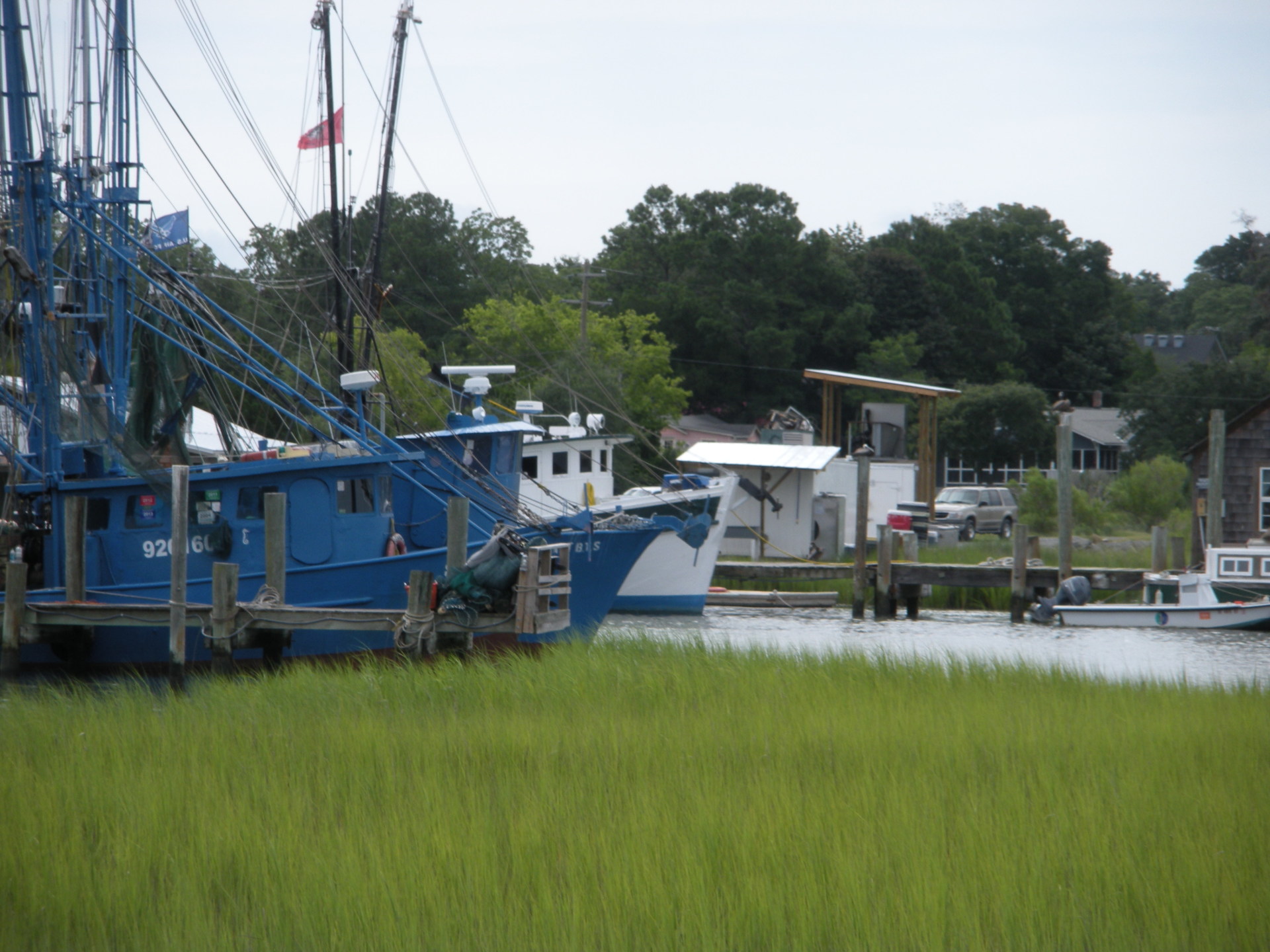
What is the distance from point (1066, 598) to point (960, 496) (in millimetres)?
18030

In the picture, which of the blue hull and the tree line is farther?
the tree line

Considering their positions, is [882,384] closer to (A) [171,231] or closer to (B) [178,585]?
Result: (A) [171,231]

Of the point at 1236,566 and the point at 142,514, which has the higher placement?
the point at 142,514

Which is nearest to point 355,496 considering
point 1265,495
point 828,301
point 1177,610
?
point 1177,610

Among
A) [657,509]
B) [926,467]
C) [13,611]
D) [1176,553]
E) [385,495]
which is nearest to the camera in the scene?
[13,611]

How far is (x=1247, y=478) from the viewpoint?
2881cm

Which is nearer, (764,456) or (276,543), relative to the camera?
(276,543)

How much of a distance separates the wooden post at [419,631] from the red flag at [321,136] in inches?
551

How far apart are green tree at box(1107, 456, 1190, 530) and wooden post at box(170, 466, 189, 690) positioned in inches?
1272

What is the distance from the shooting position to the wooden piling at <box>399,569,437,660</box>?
1380 cm

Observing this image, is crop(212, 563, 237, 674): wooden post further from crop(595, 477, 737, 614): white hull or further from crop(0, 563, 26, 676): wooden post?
crop(595, 477, 737, 614): white hull

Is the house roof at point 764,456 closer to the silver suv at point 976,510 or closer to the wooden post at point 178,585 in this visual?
the silver suv at point 976,510

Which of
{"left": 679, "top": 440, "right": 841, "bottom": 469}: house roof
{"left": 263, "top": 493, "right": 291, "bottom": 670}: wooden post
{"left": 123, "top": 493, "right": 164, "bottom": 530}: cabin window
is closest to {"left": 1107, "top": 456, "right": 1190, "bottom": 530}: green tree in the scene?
{"left": 679, "top": 440, "right": 841, "bottom": 469}: house roof

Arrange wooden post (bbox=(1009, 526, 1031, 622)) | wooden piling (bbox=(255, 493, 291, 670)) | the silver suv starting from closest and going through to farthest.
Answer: wooden piling (bbox=(255, 493, 291, 670)) → wooden post (bbox=(1009, 526, 1031, 622)) → the silver suv
